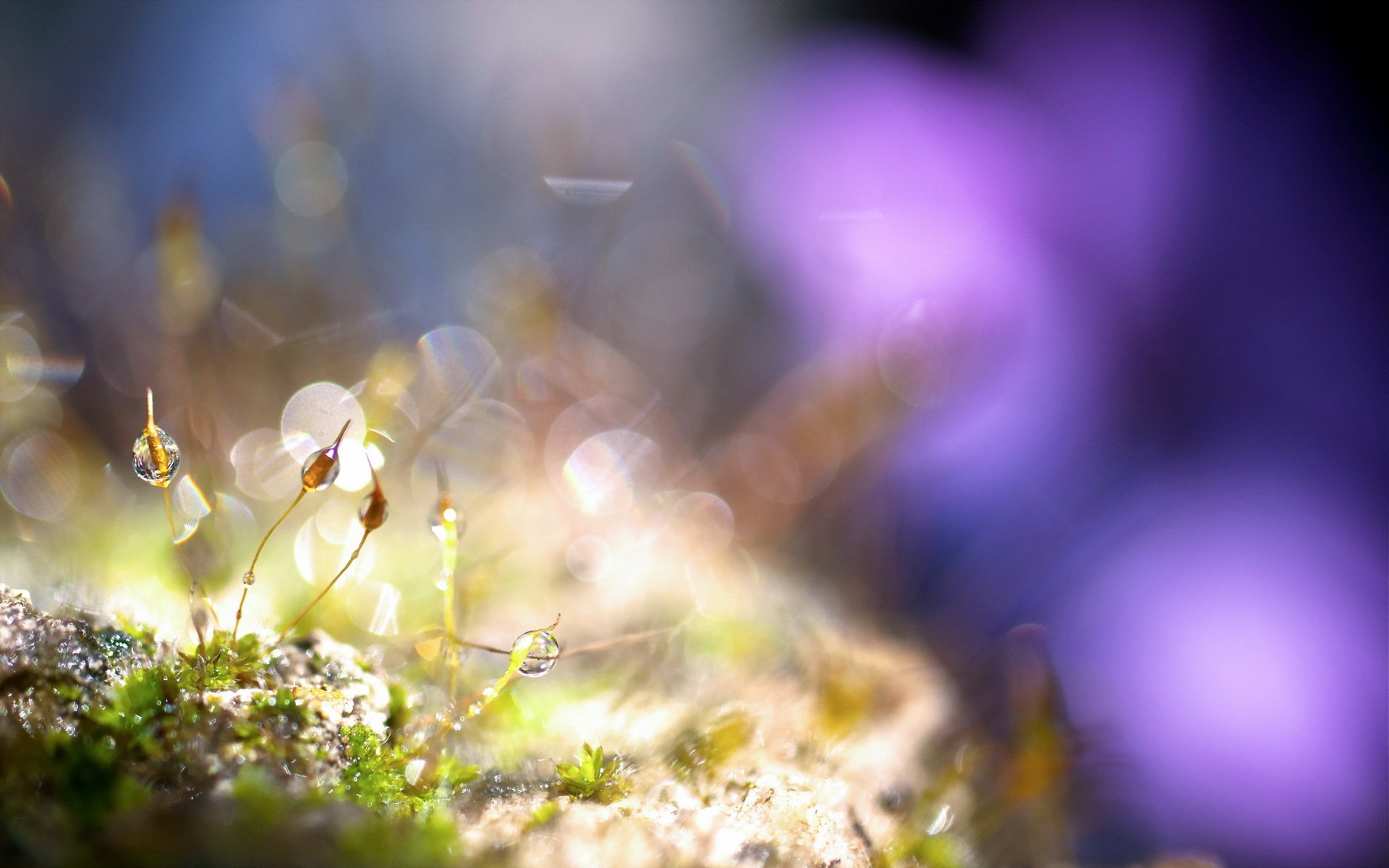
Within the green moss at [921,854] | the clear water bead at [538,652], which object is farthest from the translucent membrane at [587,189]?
the green moss at [921,854]

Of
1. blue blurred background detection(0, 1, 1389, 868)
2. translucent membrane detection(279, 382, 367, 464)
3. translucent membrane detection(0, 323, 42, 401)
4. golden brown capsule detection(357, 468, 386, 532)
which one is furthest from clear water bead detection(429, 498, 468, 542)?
translucent membrane detection(0, 323, 42, 401)

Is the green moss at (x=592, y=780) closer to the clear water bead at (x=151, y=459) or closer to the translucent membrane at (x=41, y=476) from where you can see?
the clear water bead at (x=151, y=459)

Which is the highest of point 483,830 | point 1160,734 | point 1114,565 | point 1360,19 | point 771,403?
point 1360,19

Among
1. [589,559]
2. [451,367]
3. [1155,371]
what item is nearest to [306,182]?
[451,367]

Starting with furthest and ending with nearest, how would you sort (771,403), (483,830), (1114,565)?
1. (771,403)
2. (1114,565)
3. (483,830)

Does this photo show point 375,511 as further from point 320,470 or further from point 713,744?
point 713,744

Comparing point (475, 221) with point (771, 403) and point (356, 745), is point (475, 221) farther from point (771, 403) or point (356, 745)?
point (356, 745)

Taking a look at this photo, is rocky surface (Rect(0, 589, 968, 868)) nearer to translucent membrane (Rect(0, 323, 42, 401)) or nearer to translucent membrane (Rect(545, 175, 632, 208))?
translucent membrane (Rect(0, 323, 42, 401))

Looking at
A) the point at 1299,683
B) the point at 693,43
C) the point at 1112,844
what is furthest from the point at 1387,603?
the point at 693,43
